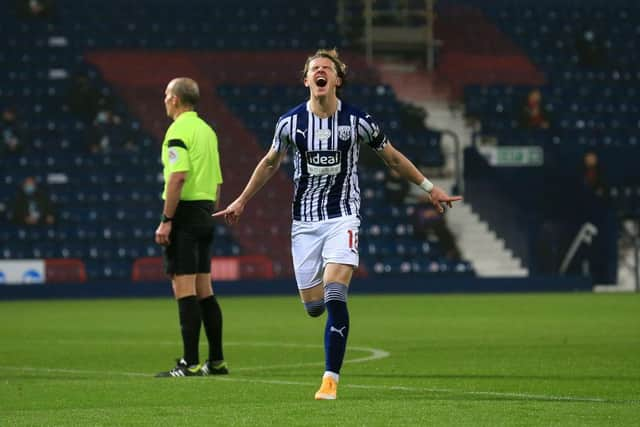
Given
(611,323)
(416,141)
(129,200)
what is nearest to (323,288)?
(611,323)

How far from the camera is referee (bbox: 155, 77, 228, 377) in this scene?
9.95 meters

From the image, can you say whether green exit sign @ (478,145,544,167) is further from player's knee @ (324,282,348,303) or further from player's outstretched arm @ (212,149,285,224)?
player's knee @ (324,282,348,303)

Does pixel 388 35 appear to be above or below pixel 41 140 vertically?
above

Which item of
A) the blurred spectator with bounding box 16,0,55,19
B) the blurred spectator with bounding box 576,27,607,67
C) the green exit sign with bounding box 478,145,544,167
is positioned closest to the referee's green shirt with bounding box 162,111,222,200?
the green exit sign with bounding box 478,145,544,167

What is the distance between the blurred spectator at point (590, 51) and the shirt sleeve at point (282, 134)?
2660 cm

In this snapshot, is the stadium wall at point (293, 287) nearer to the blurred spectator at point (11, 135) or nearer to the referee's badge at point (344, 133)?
the blurred spectator at point (11, 135)

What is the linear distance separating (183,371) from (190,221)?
105 cm

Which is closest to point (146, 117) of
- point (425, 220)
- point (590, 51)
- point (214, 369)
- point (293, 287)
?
point (293, 287)

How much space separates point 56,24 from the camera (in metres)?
32.4

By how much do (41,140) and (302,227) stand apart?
22110mm

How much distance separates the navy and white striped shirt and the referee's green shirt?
5.42ft

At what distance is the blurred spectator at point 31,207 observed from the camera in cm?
2802

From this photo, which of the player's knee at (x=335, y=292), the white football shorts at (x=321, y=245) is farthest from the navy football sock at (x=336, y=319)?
the white football shorts at (x=321, y=245)

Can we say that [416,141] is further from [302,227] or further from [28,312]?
[302,227]
